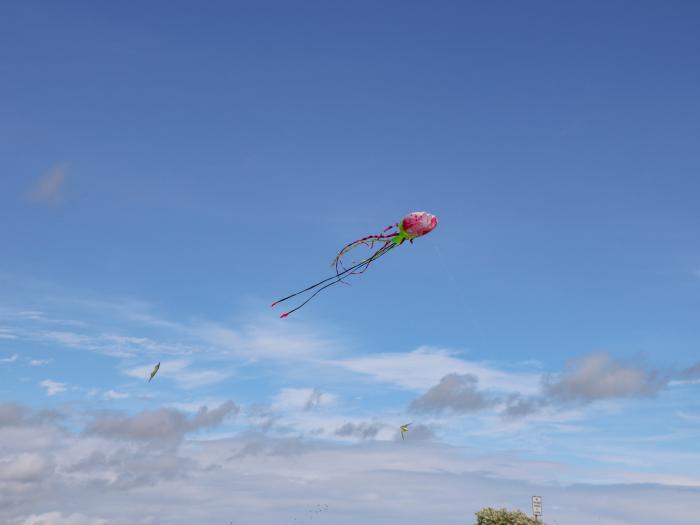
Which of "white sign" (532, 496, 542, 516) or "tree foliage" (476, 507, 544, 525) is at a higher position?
"white sign" (532, 496, 542, 516)

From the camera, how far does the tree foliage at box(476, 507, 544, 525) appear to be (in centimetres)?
7056

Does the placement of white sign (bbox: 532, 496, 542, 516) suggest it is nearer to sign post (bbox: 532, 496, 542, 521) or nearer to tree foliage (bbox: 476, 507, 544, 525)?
sign post (bbox: 532, 496, 542, 521)

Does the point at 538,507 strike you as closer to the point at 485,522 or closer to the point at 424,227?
the point at 485,522

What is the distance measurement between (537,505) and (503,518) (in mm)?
28567

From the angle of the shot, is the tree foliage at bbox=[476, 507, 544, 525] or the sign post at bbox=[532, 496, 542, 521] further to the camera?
the sign post at bbox=[532, 496, 542, 521]

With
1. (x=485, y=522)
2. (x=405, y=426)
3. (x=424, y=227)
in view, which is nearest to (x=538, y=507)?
(x=485, y=522)

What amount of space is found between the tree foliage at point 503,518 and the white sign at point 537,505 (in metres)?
25.3

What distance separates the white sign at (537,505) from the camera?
96.8 m

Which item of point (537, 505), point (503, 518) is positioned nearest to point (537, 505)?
point (537, 505)

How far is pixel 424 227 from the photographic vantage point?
32906mm

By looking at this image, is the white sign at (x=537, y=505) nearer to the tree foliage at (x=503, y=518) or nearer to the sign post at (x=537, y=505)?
the sign post at (x=537, y=505)

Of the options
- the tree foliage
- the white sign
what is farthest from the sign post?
the tree foliage

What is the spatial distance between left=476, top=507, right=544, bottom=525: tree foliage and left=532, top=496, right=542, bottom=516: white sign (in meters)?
25.3

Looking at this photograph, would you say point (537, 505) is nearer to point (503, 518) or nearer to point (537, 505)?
point (537, 505)
